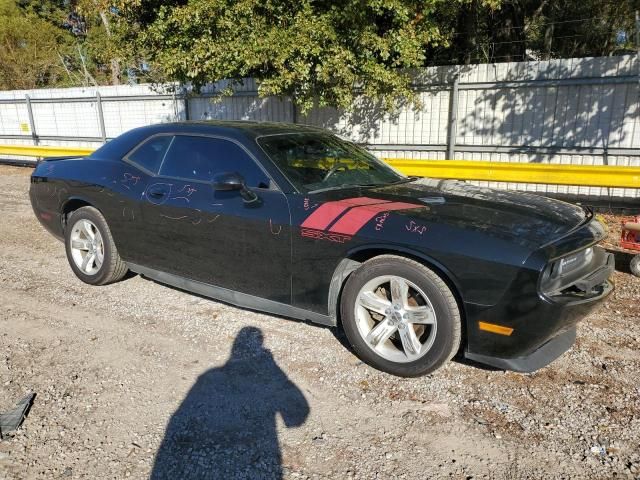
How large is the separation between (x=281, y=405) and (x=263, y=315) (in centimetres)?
139

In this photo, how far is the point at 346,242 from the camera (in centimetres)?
342

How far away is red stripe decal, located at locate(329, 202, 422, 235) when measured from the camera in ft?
11.1

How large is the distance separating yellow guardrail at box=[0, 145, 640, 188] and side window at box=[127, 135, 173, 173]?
15.9 feet

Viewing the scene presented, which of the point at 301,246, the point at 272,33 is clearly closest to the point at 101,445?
the point at 301,246

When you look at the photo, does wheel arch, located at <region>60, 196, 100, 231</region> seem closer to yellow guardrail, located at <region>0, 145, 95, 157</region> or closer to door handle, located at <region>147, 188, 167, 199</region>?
door handle, located at <region>147, 188, 167, 199</region>

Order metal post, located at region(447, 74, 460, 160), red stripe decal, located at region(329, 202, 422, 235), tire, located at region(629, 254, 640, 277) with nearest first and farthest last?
red stripe decal, located at region(329, 202, 422, 235), tire, located at region(629, 254, 640, 277), metal post, located at region(447, 74, 460, 160)

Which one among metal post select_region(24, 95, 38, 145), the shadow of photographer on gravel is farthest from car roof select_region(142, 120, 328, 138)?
metal post select_region(24, 95, 38, 145)

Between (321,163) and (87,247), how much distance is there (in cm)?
256

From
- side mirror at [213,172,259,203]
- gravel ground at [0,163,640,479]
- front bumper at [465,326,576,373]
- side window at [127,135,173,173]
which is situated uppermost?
side window at [127,135,173,173]

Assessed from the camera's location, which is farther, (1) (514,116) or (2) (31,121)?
(2) (31,121)

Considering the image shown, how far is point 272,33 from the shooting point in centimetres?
766

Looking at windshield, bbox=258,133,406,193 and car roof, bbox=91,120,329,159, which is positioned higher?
car roof, bbox=91,120,329,159

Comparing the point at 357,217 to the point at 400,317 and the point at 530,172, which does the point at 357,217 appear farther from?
the point at 530,172

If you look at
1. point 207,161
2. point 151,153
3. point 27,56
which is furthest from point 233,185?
point 27,56
